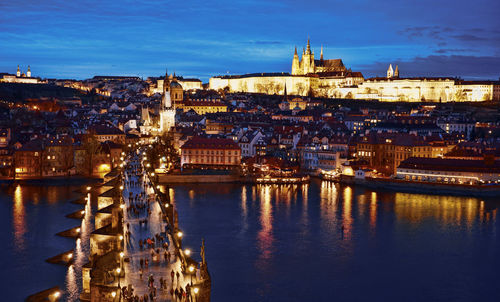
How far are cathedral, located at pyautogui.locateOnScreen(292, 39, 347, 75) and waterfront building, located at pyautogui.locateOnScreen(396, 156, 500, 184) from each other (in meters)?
59.0

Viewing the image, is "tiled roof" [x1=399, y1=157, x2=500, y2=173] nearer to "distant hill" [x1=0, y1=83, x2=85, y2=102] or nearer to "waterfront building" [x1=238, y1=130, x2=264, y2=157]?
"waterfront building" [x1=238, y1=130, x2=264, y2=157]

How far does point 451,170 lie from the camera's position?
28.4 metres

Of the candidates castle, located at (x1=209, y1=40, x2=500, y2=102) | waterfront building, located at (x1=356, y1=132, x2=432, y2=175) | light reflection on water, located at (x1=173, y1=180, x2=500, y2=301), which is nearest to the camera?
light reflection on water, located at (x1=173, y1=180, x2=500, y2=301)

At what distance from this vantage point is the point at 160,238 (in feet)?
36.8

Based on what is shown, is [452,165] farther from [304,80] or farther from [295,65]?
[295,65]

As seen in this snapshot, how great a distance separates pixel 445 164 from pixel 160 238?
21130 mm

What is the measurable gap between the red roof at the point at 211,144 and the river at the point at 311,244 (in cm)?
758

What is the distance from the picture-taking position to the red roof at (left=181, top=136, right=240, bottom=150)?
110ft

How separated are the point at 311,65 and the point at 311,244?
241 ft

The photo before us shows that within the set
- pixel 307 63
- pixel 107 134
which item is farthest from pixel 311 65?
pixel 107 134

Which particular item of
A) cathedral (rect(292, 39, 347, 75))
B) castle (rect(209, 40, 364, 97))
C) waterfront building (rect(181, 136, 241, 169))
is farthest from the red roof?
cathedral (rect(292, 39, 347, 75))

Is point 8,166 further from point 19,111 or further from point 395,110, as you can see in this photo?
point 395,110

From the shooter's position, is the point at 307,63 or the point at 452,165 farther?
the point at 307,63

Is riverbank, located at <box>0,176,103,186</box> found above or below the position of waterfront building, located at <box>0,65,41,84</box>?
below
